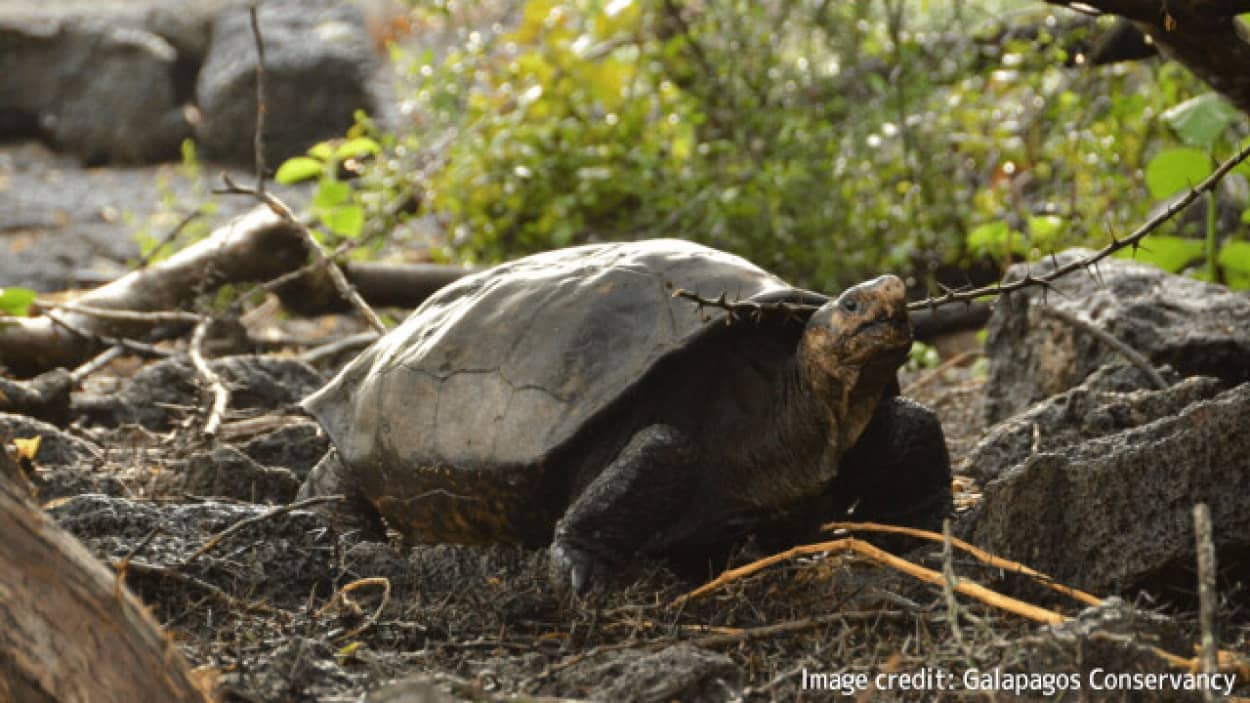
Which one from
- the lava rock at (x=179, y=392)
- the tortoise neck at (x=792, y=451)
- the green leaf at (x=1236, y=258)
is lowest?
the lava rock at (x=179, y=392)

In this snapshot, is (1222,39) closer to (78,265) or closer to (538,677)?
(538,677)

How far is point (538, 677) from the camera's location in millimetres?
2234

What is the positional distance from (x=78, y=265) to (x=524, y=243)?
3311 millimetres

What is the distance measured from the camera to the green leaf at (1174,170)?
4.26 m

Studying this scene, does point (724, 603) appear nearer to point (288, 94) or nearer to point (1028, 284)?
point (1028, 284)

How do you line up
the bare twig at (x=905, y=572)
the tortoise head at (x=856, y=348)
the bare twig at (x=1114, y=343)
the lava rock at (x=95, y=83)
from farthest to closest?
the lava rock at (x=95, y=83) → the bare twig at (x=1114, y=343) → the tortoise head at (x=856, y=348) → the bare twig at (x=905, y=572)

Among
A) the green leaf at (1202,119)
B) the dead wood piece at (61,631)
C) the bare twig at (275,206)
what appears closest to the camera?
the dead wood piece at (61,631)

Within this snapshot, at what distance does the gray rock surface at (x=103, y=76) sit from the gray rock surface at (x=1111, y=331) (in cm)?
910

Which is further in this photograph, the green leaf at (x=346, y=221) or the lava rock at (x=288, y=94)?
the lava rock at (x=288, y=94)

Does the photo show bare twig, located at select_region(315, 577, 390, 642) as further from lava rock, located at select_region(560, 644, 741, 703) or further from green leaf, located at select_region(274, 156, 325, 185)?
green leaf, located at select_region(274, 156, 325, 185)

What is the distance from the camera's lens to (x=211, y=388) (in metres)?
4.47

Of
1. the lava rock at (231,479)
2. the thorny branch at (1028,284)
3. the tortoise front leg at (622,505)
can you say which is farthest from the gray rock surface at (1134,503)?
the lava rock at (231,479)

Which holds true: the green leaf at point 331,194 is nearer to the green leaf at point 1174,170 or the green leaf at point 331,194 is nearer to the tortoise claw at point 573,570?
the green leaf at point 1174,170

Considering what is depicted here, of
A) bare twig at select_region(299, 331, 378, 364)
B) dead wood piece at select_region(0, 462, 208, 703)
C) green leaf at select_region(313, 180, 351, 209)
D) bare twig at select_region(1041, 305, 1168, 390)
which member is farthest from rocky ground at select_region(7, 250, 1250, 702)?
green leaf at select_region(313, 180, 351, 209)
